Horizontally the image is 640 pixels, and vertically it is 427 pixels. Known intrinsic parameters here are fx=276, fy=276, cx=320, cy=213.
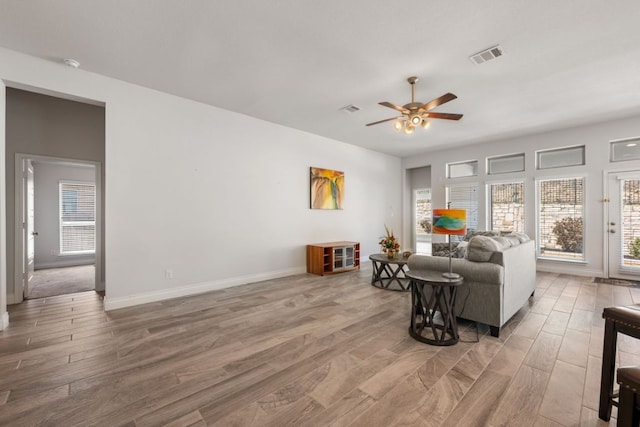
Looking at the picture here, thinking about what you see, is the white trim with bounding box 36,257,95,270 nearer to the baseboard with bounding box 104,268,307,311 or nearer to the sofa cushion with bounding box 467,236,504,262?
the baseboard with bounding box 104,268,307,311

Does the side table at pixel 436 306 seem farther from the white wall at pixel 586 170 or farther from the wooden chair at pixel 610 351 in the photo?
the white wall at pixel 586 170

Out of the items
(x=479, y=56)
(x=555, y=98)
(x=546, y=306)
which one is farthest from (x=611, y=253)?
(x=479, y=56)

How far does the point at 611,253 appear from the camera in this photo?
5281 millimetres

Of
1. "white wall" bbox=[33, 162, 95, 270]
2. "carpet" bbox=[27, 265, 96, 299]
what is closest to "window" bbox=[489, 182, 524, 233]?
"carpet" bbox=[27, 265, 96, 299]

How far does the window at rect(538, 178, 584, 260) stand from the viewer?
569 cm

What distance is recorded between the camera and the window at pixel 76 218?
6.65 m

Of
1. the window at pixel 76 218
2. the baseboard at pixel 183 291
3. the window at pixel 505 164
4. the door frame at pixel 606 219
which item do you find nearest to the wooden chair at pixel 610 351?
the baseboard at pixel 183 291

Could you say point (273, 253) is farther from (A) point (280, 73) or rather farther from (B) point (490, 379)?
(B) point (490, 379)

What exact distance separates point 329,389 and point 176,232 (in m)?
3.24

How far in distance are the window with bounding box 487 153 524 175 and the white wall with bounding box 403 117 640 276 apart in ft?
0.42

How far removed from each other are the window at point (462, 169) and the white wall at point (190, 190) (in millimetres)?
3577

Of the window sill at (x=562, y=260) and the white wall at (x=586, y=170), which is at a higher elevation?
the white wall at (x=586, y=170)

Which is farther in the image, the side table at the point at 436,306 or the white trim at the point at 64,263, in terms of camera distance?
the white trim at the point at 64,263

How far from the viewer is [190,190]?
4.24 m
